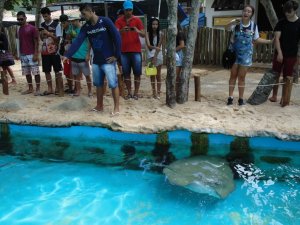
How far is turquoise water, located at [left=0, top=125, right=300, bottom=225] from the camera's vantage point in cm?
386

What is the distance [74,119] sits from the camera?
5.38 m

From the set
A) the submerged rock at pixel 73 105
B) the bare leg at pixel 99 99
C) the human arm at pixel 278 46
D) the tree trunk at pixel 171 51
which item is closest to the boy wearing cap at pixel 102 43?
the bare leg at pixel 99 99

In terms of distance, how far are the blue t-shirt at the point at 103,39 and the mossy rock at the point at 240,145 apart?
83.9 inches

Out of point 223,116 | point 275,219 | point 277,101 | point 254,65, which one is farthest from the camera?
point 254,65

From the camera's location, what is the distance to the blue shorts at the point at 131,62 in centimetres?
603

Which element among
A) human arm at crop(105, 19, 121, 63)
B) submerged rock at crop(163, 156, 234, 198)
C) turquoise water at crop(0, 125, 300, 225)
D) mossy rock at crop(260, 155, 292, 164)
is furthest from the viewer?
human arm at crop(105, 19, 121, 63)

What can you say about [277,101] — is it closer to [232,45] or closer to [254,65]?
[232,45]

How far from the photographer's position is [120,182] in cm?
452

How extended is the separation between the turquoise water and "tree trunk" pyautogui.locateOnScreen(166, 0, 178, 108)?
0.98 m

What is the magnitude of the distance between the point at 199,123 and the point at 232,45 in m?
1.43

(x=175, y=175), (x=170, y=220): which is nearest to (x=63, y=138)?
(x=175, y=175)

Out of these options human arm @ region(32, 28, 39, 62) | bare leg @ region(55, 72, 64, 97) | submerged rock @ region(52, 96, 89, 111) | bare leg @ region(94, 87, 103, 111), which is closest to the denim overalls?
bare leg @ region(94, 87, 103, 111)

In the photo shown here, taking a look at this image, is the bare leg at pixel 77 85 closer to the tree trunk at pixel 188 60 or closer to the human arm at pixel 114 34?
the human arm at pixel 114 34

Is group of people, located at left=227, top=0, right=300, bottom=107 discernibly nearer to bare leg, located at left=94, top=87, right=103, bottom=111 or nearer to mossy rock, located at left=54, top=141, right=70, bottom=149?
bare leg, located at left=94, top=87, right=103, bottom=111
